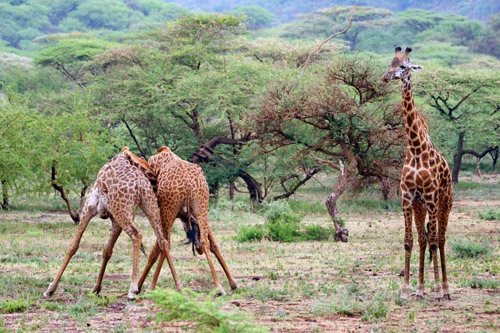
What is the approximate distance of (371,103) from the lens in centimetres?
1539

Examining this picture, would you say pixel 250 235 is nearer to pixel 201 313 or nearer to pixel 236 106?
pixel 236 106

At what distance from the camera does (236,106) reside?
20.8m

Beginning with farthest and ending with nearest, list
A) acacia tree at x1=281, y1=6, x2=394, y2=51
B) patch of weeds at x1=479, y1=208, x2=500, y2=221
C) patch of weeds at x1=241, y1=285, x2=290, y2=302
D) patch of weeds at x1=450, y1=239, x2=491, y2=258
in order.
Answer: acacia tree at x1=281, y1=6, x2=394, y2=51
patch of weeds at x1=479, y1=208, x2=500, y2=221
patch of weeds at x1=450, y1=239, x2=491, y2=258
patch of weeds at x1=241, y1=285, x2=290, y2=302

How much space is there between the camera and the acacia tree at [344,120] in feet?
47.0

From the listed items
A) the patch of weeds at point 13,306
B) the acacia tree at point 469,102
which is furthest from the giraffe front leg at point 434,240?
the acacia tree at point 469,102

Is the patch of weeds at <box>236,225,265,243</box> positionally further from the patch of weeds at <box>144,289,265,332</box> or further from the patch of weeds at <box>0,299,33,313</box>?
the patch of weeds at <box>144,289,265,332</box>

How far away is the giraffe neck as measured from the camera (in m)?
7.98

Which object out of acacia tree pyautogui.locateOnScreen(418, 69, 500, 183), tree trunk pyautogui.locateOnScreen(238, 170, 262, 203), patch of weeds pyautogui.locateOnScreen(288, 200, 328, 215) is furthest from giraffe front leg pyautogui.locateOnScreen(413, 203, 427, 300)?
acacia tree pyautogui.locateOnScreen(418, 69, 500, 183)

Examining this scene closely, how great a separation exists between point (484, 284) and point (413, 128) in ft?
7.10

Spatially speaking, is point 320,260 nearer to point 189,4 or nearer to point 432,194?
point 432,194

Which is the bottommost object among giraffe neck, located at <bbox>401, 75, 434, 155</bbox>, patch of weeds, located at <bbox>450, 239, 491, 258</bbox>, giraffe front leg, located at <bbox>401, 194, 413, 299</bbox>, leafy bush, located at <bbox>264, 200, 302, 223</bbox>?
leafy bush, located at <bbox>264, 200, 302, 223</bbox>

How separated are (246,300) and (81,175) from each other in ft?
30.7

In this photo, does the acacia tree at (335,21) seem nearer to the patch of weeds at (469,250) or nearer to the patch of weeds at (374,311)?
the patch of weeds at (469,250)

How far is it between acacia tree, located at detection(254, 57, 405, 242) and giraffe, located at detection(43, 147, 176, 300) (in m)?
6.32
